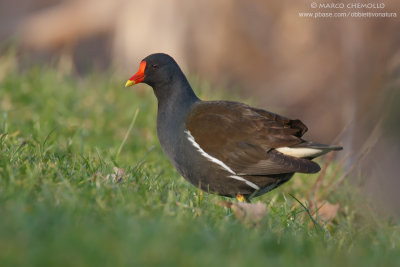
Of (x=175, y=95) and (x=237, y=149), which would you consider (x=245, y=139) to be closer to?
(x=237, y=149)

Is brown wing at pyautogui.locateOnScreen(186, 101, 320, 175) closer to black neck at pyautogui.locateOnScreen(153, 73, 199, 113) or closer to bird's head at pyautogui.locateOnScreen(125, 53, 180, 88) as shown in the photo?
black neck at pyautogui.locateOnScreen(153, 73, 199, 113)

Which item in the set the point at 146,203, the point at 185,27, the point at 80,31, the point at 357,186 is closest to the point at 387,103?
the point at 357,186

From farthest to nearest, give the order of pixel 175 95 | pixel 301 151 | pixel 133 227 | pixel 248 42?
pixel 248 42, pixel 175 95, pixel 301 151, pixel 133 227

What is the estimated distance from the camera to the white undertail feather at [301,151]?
16.1 feet

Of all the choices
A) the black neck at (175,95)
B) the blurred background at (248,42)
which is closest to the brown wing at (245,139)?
the black neck at (175,95)

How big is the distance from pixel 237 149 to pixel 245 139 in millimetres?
104

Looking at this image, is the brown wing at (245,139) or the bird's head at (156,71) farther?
the bird's head at (156,71)

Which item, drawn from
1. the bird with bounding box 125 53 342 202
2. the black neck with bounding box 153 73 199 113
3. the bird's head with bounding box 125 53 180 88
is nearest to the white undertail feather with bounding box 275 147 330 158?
the bird with bounding box 125 53 342 202

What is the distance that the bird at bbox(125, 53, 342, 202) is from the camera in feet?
16.2

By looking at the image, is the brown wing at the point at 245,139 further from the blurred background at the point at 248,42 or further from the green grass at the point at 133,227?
the blurred background at the point at 248,42

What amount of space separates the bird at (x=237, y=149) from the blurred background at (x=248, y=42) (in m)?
5.08

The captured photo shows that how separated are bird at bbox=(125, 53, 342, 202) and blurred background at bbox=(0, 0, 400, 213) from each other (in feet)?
16.7

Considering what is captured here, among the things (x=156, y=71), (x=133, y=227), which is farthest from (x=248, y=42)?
(x=133, y=227)

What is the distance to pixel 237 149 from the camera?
16.4 feet
